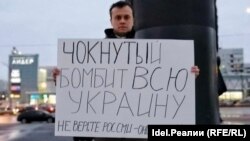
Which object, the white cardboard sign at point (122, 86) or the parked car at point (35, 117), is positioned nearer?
the white cardboard sign at point (122, 86)

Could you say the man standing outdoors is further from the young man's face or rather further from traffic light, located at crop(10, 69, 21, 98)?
traffic light, located at crop(10, 69, 21, 98)

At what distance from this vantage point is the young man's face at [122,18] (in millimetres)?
3674

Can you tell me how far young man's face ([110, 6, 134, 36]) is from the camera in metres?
3.67

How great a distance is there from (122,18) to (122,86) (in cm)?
48

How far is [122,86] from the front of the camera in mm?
3656

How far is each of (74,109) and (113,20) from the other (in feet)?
2.28

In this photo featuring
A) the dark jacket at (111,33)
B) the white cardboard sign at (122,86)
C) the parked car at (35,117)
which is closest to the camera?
the white cardboard sign at (122,86)

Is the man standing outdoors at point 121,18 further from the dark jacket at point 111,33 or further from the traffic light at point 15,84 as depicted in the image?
the traffic light at point 15,84

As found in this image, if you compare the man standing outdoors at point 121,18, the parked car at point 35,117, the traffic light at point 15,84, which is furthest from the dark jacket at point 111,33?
the traffic light at point 15,84

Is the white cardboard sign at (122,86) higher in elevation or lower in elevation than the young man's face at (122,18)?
lower

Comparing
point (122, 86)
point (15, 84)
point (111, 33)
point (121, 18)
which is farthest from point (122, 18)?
point (15, 84)

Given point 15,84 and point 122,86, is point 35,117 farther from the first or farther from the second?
point 15,84

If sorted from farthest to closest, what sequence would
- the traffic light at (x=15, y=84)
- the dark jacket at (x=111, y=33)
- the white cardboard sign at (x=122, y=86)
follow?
the traffic light at (x=15, y=84) → the dark jacket at (x=111, y=33) → the white cardboard sign at (x=122, y=86)

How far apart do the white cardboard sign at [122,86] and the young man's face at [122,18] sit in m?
0.11
